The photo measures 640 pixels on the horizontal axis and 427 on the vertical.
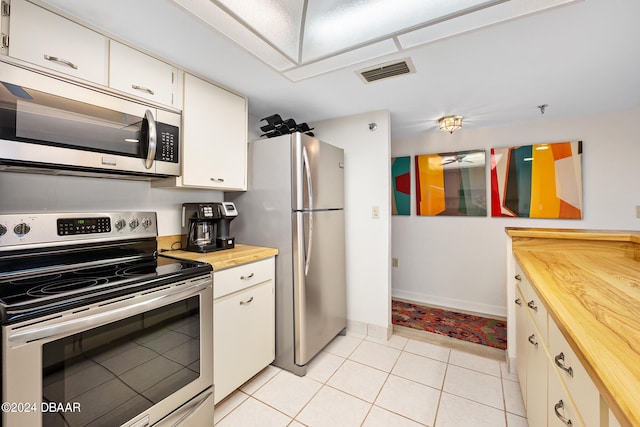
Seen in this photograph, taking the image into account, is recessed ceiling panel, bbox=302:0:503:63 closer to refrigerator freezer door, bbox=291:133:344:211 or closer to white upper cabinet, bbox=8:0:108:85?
refrigerator freezer door, bbox=291:133:344:211

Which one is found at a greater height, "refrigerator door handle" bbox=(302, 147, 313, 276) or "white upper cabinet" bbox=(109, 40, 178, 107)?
"white upper cabinet" bbox=(109, 40, 178, 107)

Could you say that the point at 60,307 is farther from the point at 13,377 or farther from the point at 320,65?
the point at 320,65

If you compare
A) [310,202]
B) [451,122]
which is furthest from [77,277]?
[451,122]

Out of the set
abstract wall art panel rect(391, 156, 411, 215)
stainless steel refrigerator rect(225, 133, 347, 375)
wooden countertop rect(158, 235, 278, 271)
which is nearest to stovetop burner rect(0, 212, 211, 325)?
wooden countertop rect(158, 235, 278, 271)

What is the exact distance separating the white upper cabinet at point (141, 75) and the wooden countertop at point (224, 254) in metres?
0.97

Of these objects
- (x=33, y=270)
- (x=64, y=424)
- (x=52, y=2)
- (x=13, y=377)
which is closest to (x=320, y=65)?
(x=52, y=2)

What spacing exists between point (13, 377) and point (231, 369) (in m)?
1.01

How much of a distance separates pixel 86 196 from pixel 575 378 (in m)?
2.31

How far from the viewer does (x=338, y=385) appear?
6.11 feet

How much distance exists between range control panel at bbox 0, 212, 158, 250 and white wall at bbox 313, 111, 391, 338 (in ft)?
5.61

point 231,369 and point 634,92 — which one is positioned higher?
point 634,92

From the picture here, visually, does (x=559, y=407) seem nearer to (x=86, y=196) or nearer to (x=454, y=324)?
(x=454, y=324)

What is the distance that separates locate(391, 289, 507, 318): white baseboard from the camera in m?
3.02

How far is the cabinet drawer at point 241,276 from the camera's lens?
157cm
